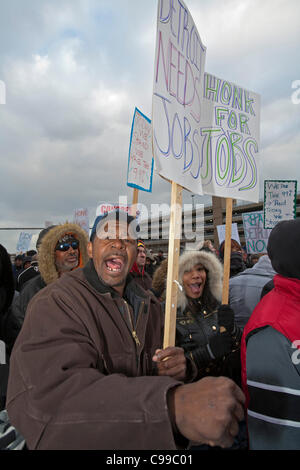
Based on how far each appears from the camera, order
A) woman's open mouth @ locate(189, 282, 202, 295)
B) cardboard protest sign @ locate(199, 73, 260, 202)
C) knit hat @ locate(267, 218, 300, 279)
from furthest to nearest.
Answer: woman's open mouth @ locate(189, 282, 202, 295)
cardboard protest sign @ locate(199, 73, 260, 202)
knit hat @ locate(267, 218, 300, 279)

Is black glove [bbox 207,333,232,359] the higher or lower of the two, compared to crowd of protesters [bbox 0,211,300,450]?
lower

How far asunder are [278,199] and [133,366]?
5.57 m

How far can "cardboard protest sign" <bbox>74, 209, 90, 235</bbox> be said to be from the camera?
7.99 meters

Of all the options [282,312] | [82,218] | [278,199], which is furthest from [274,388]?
[82,218]

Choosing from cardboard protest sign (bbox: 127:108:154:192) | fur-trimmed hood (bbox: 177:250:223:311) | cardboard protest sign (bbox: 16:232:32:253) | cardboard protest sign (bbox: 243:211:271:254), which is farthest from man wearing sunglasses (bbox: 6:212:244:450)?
cardboard protest sign (bbox: 16:232:32:253)

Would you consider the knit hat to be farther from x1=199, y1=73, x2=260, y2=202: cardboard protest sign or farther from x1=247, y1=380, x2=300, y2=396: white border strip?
x1=199, y1=73, x2=260, y2=202: cardboard protest sign

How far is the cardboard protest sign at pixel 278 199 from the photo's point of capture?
5926 millimetres

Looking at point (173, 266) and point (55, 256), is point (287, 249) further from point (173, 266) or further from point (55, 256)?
point (55, 256)

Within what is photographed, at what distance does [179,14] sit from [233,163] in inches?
47.4

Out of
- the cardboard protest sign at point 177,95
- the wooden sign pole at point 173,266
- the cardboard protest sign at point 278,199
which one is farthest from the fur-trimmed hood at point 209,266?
the cardboard protest sign at point 278,199

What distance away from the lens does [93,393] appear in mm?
832

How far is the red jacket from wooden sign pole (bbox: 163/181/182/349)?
40 cm

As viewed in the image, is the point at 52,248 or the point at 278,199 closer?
the point at 52,248
